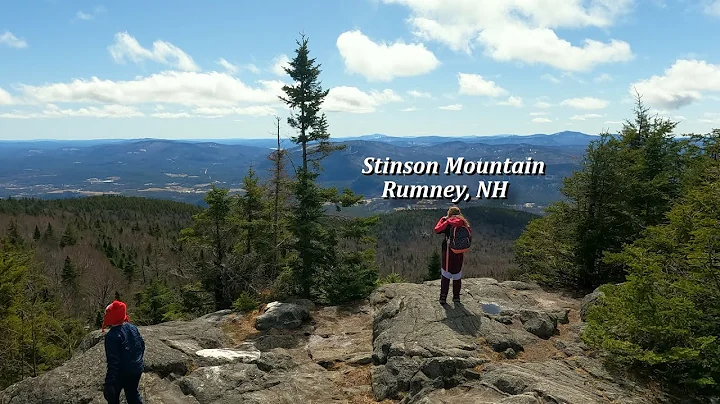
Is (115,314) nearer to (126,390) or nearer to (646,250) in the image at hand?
(126,390)

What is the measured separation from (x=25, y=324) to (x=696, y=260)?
79.9 ft

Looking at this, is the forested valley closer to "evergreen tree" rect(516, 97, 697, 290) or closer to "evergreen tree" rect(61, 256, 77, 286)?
"evergreen tree" rect(516, 97, 697, 290)

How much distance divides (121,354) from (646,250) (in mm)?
11778

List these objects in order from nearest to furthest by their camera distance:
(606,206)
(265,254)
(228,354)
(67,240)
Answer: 1. (228,354)
2. (606,206)
3. (265,254)
4. (67,240)

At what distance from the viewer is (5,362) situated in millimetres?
17969

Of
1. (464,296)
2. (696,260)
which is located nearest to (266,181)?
(464,296)

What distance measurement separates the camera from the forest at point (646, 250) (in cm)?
765

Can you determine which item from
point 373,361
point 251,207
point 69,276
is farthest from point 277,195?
point 69,276

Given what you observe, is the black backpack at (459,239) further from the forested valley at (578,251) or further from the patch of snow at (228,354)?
the patch of snow at (228,354)

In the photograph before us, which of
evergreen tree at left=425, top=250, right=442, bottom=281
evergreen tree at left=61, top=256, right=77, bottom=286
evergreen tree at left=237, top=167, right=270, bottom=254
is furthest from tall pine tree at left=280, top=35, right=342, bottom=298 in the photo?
evergreen tree at left=61, top=256, right=77, bottom=286

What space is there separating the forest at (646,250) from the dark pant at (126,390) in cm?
911

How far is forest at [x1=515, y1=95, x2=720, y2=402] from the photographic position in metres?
7.65

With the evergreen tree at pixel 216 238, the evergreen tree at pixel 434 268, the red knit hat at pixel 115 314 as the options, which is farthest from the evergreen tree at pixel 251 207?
the evergreen tree at pixel 434 268

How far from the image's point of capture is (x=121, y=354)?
23.3 ft
